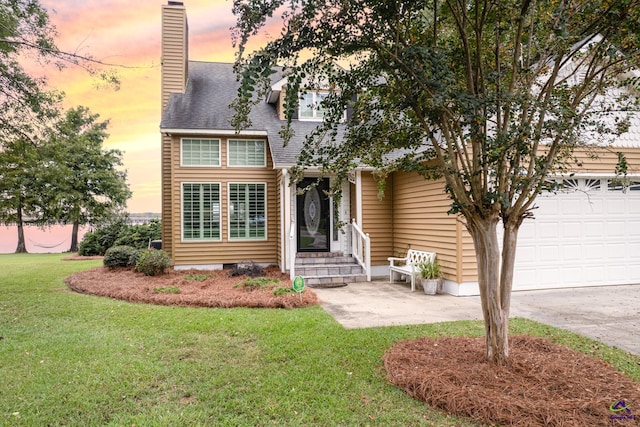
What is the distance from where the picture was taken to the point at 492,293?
12.1 ft

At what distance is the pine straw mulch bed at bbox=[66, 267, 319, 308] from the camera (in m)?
6.77

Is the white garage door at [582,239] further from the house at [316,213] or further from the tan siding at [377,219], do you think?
the tan siding at [377,219]

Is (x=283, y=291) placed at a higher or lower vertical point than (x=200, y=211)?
lower

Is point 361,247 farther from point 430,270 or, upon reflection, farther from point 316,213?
point 430,270

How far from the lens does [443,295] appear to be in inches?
300

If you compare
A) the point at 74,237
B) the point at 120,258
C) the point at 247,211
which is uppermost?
the point at 247,211

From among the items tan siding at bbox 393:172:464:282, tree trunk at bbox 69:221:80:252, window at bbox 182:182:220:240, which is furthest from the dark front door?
tree trunk at bbox 69:221:80:252

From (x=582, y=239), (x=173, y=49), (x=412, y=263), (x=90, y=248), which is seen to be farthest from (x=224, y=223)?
(x=90, y=248)

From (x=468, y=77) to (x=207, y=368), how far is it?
3.85 meters

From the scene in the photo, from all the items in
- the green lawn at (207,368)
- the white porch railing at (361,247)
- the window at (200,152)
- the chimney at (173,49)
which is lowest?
the green lawn at (207,368)

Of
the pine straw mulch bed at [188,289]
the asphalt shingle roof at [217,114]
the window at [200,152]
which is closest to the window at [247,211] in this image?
the window at [200,152]

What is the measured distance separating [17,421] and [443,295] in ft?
22.0

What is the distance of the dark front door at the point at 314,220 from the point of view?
Answer: 1038 cm

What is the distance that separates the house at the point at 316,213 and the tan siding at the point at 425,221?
0.03m
